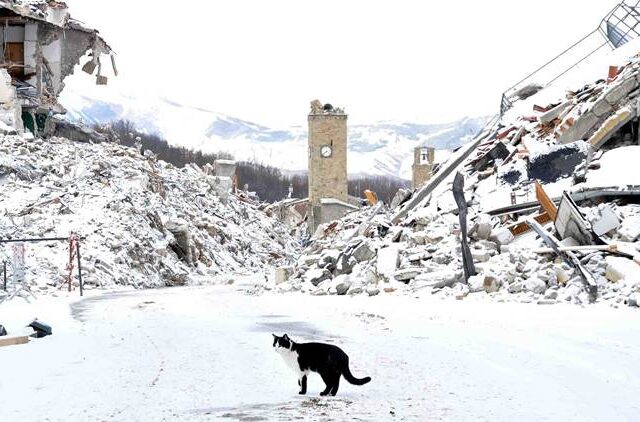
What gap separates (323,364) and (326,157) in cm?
4937

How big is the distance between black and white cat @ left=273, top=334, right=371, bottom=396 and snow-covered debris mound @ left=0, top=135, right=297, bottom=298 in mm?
16314

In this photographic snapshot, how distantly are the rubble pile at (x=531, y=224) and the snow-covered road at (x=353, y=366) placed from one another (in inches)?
39.6

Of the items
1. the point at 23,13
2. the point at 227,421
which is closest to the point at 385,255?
the point at 227,421

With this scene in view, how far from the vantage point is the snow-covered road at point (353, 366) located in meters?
6.47

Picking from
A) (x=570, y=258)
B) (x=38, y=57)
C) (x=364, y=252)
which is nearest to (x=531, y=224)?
(x=570, y=258)

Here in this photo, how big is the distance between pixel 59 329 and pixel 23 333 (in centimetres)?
113

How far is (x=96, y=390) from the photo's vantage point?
746cm

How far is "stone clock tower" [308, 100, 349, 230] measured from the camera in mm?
55781

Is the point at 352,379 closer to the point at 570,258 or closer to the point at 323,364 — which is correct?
the point at 323,364

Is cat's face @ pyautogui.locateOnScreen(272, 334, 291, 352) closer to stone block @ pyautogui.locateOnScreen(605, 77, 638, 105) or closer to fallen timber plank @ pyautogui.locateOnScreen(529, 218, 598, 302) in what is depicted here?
fallen timber plank @ pyautogui.locateOnScreen(529, 218, 598, 302)

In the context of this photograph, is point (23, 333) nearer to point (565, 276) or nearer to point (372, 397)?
point (372, 397)

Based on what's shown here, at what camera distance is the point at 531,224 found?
16.0 meters

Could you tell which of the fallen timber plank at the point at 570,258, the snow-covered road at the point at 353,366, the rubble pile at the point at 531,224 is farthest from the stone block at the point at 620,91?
the snow-covered road at the point at 353,366

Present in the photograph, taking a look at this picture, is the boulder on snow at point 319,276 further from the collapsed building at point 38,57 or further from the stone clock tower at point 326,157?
the stone clock tower at point 326,157
